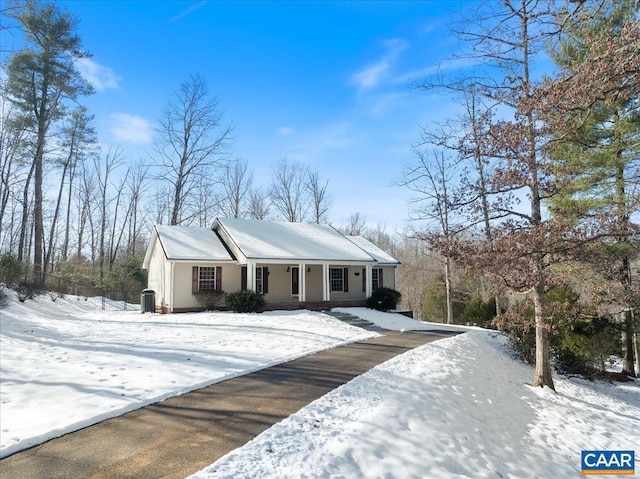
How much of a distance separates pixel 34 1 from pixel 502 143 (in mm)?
23098

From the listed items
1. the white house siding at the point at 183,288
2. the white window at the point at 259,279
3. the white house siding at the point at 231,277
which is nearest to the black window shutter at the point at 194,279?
the white house siding at the point at 183,288

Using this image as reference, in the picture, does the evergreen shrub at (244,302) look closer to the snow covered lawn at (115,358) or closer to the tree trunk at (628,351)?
the snow covered lawn at (115,358)

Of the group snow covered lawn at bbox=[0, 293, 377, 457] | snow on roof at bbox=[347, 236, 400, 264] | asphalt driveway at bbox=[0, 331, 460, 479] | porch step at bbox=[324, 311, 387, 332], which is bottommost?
porch step at bbox=[324, 311, 387, 332]

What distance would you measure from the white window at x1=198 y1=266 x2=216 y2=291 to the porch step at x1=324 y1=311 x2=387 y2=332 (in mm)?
5697

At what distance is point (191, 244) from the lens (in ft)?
60.6

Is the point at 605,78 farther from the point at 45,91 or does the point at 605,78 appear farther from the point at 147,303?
the point at 45,91

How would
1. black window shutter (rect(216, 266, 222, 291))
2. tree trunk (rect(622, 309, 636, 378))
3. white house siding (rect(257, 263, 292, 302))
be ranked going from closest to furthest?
tree trunk (rect(622, 309, 636, 378)) < black window shutter (rect(216, 266, 222, 291)) < white house siding (rect(257, 263, 292, 302))

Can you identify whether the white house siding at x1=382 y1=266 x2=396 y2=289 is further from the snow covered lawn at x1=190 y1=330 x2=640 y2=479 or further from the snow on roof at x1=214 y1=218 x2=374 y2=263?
the snow covered lawn at x1=190 y1=330 x2=640 y2=479

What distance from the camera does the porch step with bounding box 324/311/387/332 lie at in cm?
1491

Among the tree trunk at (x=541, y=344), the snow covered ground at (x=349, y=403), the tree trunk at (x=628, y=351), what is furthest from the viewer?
the tree trunk at (x=628, y=351)

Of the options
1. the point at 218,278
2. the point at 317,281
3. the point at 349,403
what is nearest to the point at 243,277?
the point at 218,278

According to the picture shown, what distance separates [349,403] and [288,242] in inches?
595

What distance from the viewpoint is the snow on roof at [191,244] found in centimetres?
1727

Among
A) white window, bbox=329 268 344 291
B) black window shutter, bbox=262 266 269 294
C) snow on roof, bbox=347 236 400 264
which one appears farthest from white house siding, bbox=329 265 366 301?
black window shutter, bbox=262 266 269 294
